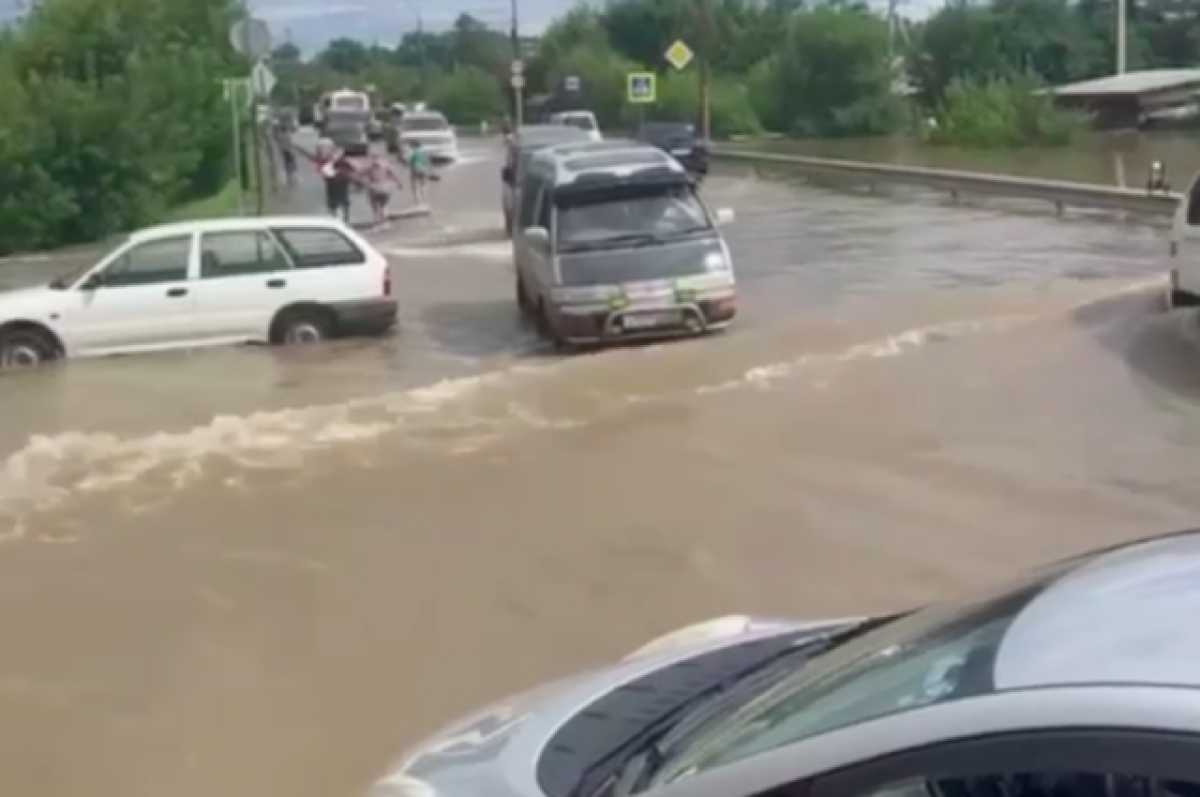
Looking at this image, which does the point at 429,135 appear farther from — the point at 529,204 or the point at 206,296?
the point at 206,296

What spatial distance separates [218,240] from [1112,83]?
5826 cm

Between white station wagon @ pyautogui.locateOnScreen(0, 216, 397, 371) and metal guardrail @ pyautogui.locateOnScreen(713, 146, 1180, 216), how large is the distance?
14328 mm

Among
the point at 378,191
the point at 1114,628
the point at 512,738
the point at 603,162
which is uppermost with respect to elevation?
the point at 1114,628

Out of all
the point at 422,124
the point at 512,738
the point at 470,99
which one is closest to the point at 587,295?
the point at 512,738

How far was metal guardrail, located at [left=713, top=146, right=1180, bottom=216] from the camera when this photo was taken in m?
30.7

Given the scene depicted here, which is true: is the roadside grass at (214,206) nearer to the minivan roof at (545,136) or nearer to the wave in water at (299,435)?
the minivan roof at (545,136)

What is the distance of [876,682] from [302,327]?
16.0 meters

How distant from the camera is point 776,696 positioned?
3.73m

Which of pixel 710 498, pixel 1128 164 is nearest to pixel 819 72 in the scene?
pixel 1128 164

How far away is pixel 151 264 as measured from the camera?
18.8m

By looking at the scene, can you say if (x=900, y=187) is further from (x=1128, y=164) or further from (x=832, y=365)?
(x=832, y=365)

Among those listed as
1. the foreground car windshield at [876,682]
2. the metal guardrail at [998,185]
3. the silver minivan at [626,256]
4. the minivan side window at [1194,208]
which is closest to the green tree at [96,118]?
the metal guardrail at [998,185]

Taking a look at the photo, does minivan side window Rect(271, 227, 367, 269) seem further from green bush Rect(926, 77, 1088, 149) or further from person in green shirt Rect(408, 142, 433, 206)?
green bush Rect(926, 77, 1088, 149)

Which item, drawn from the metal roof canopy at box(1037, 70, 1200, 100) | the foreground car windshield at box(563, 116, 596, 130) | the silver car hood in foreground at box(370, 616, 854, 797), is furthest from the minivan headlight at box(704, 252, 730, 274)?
the metal roof canopy at box(1037, 70, 1200, 100)
